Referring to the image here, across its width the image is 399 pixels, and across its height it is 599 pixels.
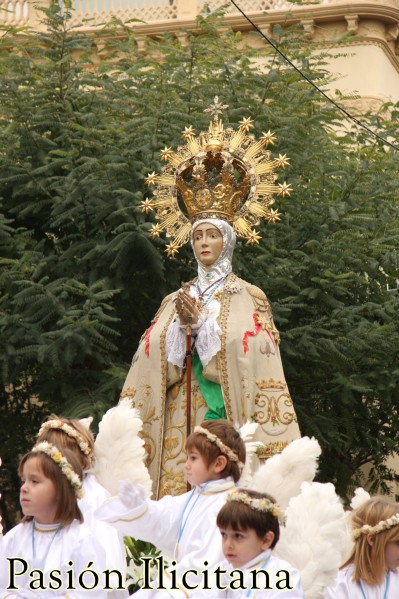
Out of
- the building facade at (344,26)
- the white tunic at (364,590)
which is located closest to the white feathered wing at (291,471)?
the white tunic at (364,590)

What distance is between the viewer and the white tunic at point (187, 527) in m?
7.64

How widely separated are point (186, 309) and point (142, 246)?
245cm

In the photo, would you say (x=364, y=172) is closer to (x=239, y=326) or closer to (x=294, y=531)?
(x=239, y=326)

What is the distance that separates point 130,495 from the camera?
7273mm

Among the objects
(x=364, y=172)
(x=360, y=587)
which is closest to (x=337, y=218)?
(x=364, y=172)

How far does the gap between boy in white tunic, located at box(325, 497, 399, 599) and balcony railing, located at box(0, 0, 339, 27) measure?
12.9 metres

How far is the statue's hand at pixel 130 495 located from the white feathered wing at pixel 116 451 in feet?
4.41

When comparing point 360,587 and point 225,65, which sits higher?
point 225,65

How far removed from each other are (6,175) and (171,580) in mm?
7003

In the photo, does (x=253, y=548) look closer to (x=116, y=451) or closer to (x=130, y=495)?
(x=130, y=495)

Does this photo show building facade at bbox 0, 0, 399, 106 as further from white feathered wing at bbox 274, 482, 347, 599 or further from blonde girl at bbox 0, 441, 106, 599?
blonde girl at bbox 0, 441, 106, 599

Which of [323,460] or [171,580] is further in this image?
[323,460]

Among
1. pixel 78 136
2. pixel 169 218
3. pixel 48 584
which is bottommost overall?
pixel 48 584

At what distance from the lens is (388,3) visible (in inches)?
787
